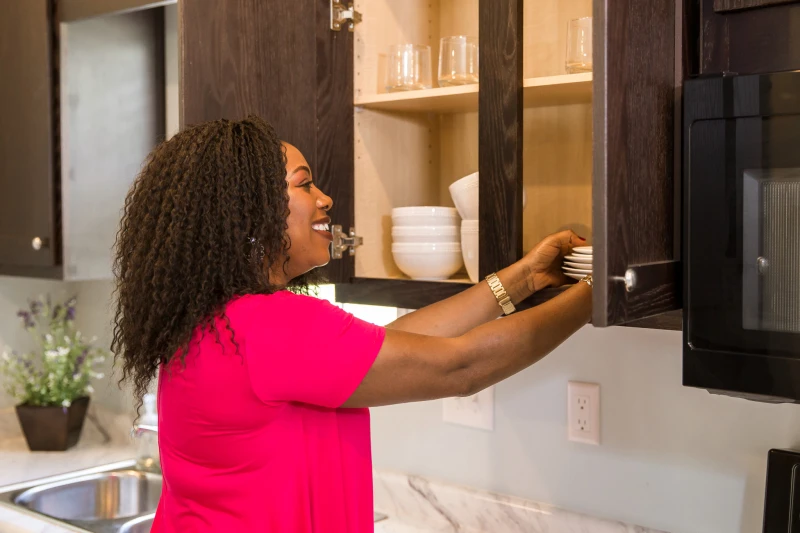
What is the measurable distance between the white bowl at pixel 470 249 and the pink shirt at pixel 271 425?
0.98ft

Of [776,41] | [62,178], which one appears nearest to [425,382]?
[776,41]

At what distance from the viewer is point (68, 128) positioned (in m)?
1.98

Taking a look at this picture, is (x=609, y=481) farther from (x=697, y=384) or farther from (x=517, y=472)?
(x=697, y=384)

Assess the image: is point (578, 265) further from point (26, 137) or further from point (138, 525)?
point (26, 137)

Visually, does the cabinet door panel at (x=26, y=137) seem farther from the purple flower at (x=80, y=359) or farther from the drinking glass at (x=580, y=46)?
the drinking glass at (x=580, y=46)

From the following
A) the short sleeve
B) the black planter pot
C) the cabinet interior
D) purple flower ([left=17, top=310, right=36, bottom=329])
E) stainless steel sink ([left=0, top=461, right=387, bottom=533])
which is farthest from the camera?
purple flower ([left=17, top=310, right=36, bottom=329])

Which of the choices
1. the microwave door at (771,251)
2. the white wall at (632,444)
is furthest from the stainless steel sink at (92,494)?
the microwave door at (771,251)

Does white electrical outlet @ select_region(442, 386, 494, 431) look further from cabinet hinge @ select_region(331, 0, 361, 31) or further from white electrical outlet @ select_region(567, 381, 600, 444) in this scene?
cabinet hinge @ select_region(331, 0, 361, 31)

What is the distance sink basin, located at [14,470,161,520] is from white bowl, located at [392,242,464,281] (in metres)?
1.00

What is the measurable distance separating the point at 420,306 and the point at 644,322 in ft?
1.28

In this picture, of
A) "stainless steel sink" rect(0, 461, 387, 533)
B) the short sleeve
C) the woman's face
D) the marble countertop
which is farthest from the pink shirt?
"stainless steel sink" rect(0, 461, 387, 533)

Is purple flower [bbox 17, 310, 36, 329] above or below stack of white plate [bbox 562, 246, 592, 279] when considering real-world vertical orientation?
below

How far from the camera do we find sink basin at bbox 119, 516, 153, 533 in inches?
68.6

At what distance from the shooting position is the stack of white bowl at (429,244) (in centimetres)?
145
